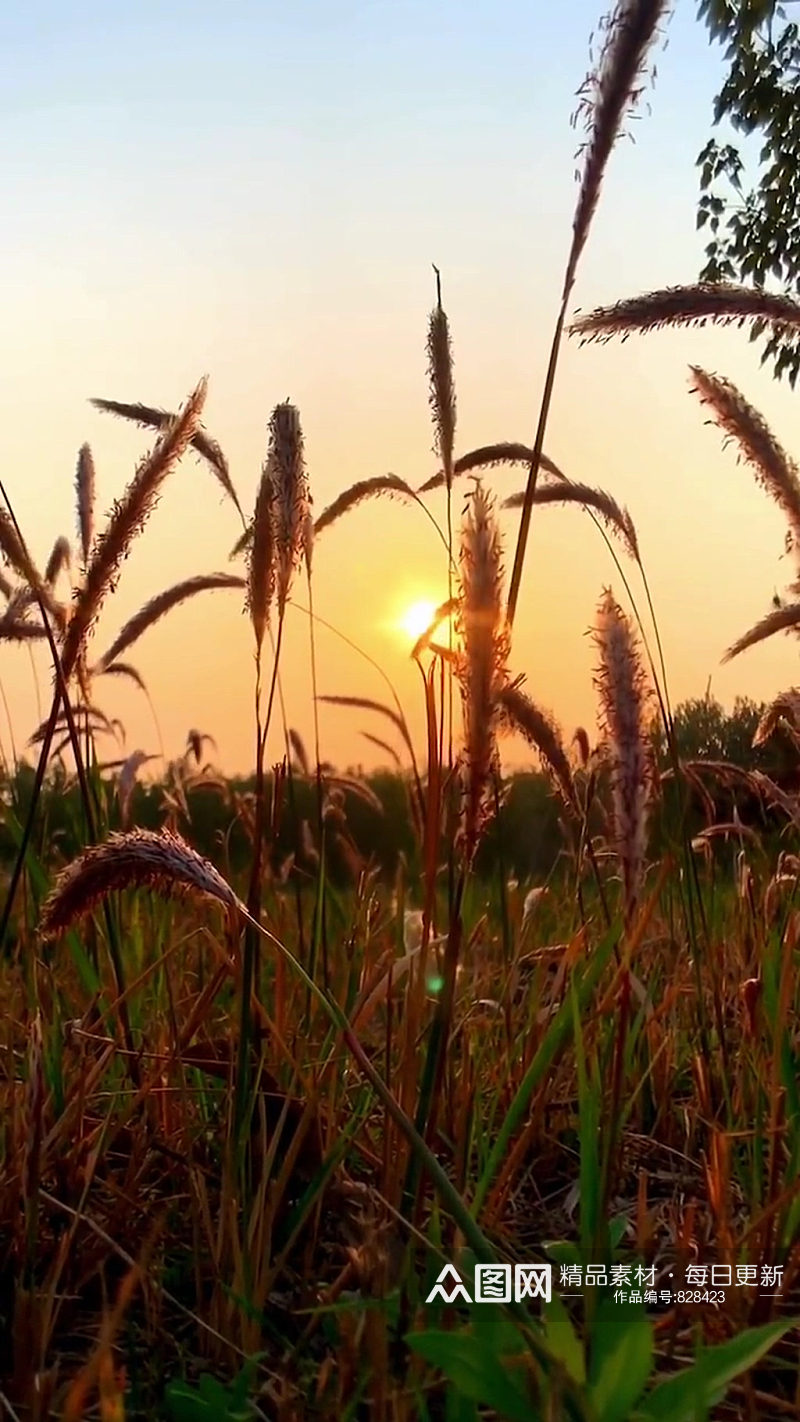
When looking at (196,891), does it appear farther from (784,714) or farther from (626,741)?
(784,714)

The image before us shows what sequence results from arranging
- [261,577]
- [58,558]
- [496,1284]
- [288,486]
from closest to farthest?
[496,1284] → [288,486] → [261,577] → [58,558]

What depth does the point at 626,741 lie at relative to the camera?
108cm

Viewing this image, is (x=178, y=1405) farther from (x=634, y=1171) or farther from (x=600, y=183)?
(x=600, y=183)

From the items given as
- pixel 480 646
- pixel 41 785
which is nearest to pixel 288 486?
pixel 480 646

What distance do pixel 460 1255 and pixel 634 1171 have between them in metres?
0.70

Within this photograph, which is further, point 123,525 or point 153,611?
point 153,611

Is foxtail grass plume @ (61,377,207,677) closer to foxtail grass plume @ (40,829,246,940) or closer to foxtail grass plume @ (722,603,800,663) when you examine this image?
foxtail grass plume @ (40,829,246,940)

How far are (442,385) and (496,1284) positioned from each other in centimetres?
100

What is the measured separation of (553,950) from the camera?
6.26ft

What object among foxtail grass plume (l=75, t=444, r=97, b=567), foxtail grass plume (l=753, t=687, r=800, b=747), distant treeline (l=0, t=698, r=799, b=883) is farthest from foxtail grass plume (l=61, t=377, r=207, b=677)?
distant treeline (l=0, t=698, r=799, b=883)

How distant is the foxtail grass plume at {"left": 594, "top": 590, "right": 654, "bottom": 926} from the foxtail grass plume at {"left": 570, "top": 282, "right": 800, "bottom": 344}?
0.32 metres

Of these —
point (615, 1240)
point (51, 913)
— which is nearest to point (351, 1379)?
point (615, 1240)

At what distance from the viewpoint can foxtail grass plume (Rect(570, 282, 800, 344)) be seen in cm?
124

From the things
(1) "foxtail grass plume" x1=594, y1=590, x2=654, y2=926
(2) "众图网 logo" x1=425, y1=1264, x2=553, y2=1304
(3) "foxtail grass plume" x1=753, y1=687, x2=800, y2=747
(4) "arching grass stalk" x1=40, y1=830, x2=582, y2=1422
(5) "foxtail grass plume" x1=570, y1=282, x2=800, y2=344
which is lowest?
(2) "众图网 logo" x1=425, y1=1264, x2=553, y2=1304
